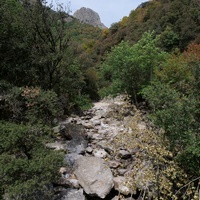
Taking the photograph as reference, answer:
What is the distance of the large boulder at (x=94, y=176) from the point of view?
221 inches

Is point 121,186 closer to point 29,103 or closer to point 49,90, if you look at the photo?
point 29,103

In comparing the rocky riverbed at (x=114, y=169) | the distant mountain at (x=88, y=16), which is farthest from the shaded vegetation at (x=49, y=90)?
the distant mountain at (x=88, y=16)

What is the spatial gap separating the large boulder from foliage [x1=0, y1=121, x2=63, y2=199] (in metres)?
0.91

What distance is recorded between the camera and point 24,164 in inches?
203

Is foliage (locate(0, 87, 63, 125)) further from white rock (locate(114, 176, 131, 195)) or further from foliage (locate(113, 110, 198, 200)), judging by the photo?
white rock (locate(114, 176, 131, 195))

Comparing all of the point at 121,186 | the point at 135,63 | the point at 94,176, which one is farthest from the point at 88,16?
the point at 121,186

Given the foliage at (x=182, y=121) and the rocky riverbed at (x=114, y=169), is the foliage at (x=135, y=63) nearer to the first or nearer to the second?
Result: the rocky riverbed at (x=114, y=169)

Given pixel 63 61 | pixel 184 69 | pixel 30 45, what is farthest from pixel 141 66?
pixel 30 45

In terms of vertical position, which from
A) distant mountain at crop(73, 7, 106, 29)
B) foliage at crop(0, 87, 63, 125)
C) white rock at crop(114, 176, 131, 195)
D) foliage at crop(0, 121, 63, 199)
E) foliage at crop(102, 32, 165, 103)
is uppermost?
distant mountain at crop(73, 7, 106, 29)

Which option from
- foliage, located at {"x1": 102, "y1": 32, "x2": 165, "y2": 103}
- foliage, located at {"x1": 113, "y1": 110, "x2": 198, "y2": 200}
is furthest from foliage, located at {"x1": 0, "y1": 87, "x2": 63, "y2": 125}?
foliage, located at {"x1": 102, "y1": 32, "x2": 165, "y2": 103}

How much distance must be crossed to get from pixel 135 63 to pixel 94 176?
8548 millimetres

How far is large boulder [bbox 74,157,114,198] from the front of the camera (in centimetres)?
562

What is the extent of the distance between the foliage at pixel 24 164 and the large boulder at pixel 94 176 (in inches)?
35.8

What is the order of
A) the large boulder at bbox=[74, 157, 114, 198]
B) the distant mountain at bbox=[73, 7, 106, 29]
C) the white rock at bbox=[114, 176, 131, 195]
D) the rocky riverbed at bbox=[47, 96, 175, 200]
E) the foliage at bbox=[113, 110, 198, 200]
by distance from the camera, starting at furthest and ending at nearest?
the distant mountain at bbox=[73, 7, 106, 29] → the large boulder at bbox=[74, 157, 114, 198] → the white rock at bbox=[114, 176, 131, 195] → the rocky riverbed at bbox=[47, 96, 175, 200] → the foliage at bbox=[113, 110, 198, 200]
